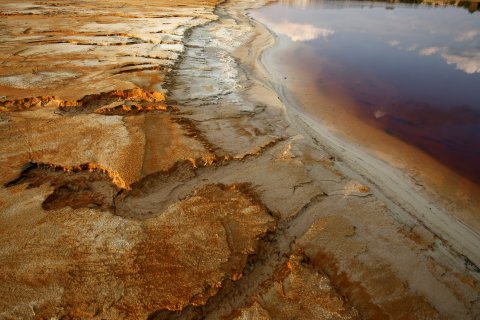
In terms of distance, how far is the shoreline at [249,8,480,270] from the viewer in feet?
11.4

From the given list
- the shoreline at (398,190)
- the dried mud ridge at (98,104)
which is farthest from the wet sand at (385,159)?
the dried mud ridge at (98,104)

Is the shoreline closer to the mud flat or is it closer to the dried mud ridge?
the mud flat

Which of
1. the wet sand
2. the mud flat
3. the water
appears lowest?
the water

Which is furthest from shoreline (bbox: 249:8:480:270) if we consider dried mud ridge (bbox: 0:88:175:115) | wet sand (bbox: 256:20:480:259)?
dried mud ridge (bbox: 0:88:175:115)

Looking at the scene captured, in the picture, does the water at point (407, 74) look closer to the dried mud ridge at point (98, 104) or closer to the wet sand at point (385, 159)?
the wet sand at point (385, 159)

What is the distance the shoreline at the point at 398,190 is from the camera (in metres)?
3.48

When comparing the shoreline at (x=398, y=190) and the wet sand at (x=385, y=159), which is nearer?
the shoreline at (x=398, y=190)

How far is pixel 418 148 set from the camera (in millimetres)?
5473

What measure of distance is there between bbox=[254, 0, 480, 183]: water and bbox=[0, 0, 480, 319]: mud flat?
1.93 meters

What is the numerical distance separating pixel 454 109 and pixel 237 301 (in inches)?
289

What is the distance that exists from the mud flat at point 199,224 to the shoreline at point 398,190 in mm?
43

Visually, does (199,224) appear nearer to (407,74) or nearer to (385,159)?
(385,159)

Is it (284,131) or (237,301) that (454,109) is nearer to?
(284,131)

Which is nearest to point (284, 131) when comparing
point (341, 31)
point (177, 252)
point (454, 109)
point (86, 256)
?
point (177, 252)
